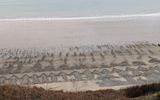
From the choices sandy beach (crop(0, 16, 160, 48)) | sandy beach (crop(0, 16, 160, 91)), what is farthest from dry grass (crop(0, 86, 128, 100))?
sandy beach (crop(0, 16, 160, 48))

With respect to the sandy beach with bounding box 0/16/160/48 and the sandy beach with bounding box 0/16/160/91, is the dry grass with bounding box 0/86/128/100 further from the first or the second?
the sandy beach with bounding box 0/16/160/48

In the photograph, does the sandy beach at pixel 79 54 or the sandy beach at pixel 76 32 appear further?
the sandy beach at pixel 76 32

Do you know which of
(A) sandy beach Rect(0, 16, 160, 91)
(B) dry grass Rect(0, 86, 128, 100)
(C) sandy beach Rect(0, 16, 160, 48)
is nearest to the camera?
(B) dry grass Rect(0, 86, 128, 100)

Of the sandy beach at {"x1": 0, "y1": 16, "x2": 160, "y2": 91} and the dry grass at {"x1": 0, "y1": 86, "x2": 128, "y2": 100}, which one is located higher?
the dry grass at {"x1": 0, "y1": 86, "x2": 128, "y2": 100}

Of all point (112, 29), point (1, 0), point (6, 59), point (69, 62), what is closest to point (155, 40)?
point (112, 29)

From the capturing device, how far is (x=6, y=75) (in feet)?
57.3

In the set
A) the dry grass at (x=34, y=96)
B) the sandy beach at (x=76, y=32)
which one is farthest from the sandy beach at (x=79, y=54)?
the dry grass at (x=34, y=96)

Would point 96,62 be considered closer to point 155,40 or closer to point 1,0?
point 155,40

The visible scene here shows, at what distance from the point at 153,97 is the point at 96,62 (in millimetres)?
11906

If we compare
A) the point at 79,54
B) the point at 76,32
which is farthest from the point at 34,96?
the point at 76,32

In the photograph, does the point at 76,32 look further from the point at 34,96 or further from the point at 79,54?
the point at 34,96

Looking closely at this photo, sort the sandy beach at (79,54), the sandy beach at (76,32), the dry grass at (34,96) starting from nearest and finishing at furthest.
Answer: the dry grass at (34,96), the sandy beach at (79,54), the sandy beach at (76,32)

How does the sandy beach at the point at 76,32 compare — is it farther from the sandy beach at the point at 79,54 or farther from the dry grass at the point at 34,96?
the dry grass at the point at 34,96

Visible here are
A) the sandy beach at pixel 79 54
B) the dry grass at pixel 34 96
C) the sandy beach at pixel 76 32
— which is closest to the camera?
the dry grass at pixel 34 96
